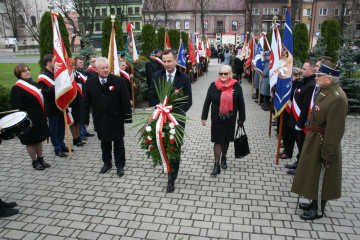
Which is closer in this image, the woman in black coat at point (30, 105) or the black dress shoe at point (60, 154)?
the woman in black coat at point (30, 105)

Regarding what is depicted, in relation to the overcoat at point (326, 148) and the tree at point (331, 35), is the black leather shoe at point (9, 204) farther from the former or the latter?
the tree at point (331, 35)

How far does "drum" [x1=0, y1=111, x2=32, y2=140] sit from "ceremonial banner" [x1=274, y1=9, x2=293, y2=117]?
4.68 metres

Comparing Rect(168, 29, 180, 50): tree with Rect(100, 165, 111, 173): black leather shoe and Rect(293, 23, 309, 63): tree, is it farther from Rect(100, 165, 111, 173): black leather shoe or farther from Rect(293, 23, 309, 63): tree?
Rect(100, 165, 111, 173): black leather shoe

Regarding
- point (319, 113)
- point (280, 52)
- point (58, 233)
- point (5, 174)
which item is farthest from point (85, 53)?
point (319, 113)

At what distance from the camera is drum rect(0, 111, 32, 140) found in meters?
4.18

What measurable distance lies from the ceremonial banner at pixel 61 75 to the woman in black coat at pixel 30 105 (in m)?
0.41

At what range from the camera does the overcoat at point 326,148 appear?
348cm

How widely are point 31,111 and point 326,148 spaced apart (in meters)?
5.06

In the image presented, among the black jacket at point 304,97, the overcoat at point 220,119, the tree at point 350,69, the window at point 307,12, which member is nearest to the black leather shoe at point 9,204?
the overcoat at point 220,119

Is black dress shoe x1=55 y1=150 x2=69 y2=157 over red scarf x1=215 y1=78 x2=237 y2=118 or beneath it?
beneath

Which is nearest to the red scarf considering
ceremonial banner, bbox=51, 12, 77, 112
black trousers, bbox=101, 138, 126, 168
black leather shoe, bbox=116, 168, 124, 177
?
black trousers, bbox=101, 138, 126, 168

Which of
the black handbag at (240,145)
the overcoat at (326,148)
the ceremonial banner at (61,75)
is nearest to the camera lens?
the overcoat at (326,148)

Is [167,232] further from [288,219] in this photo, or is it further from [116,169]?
[116,169]

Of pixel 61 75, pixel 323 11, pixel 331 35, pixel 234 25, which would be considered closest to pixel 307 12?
pixel 323 11
